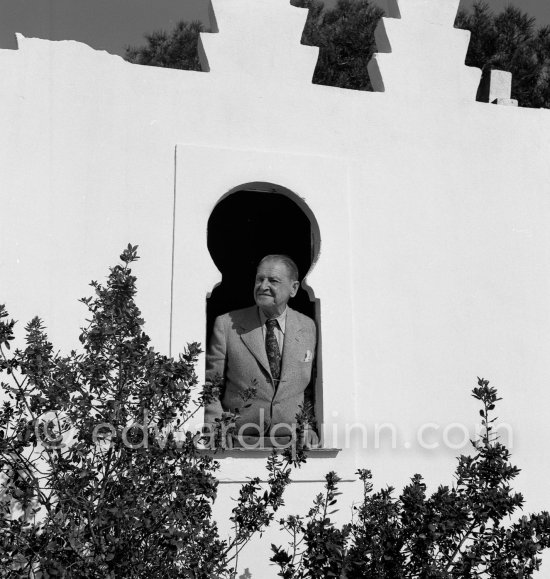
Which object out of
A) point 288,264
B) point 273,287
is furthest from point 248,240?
point 273,287

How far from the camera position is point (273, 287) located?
24.0ft

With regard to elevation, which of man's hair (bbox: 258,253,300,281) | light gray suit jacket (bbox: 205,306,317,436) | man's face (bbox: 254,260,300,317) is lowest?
light gray suit jacket (bbox: 205,306,317,436)

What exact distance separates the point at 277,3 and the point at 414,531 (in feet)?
12.4

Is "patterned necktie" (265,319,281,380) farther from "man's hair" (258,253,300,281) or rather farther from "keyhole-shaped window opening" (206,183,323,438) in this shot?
"keyhole-shaped window opening" (206,183,323,438)

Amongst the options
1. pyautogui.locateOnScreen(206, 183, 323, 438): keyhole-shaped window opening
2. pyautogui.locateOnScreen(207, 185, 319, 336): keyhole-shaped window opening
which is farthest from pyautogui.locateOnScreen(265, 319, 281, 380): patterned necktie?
pyautogui.locateOnScreen(207, 185, 319, 336): keyhole-shaped window opening

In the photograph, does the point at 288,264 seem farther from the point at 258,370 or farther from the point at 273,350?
the point at 258,370

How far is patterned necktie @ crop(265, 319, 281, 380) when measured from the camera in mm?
7227

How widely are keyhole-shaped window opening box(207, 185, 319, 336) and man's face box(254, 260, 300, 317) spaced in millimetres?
952

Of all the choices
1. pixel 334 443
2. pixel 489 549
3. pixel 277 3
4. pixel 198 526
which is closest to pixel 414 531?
pixel 489 549

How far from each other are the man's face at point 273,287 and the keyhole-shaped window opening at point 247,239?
95 centimetres

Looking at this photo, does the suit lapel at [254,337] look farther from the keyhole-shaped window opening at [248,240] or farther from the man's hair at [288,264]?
the keyhole-shaped window opening at [248,240]

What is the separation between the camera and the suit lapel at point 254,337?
720 cm

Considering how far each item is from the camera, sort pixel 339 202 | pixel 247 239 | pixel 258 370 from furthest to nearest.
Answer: pixel 247 239 < pixel 339 202 < pixel 258 370

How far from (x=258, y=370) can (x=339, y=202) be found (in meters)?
1.20
